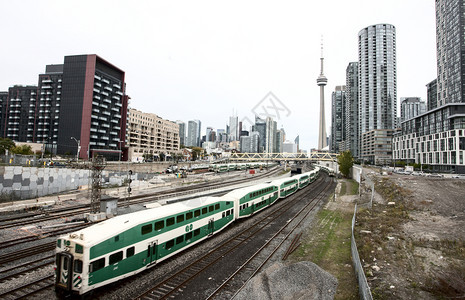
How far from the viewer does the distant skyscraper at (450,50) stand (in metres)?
118

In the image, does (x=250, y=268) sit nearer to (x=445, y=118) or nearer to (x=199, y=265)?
(x=199, y=265)

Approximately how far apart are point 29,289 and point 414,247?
25656mm

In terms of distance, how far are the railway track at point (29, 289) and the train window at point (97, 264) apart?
12.8 feet

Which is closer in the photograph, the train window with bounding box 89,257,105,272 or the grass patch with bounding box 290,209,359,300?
the train window with bounding box 89,257,105,272

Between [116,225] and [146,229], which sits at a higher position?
[116,225]

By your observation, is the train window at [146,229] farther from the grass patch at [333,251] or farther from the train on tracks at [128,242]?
the grass patch at [333,251]

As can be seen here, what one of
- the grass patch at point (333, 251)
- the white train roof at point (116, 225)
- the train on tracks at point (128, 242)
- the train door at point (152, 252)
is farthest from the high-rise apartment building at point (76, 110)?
the grass patch at point (333, 251)

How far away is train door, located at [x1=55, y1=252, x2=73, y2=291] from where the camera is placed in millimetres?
11494

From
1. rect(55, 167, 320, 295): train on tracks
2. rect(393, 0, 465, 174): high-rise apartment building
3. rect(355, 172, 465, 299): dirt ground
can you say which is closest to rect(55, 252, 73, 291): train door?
rect(55, 167, 320, 295): train on tracks

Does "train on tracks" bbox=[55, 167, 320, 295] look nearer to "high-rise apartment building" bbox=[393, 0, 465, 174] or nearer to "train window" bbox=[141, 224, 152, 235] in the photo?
"train window" bbox=[141, 224, 152, 235]

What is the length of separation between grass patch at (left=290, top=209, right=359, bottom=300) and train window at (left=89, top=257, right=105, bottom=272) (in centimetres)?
1188

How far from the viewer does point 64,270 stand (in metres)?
11.7

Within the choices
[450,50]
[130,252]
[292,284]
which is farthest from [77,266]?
[450,50]

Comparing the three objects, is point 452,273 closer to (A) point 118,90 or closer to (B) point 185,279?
(B) point 185,279
